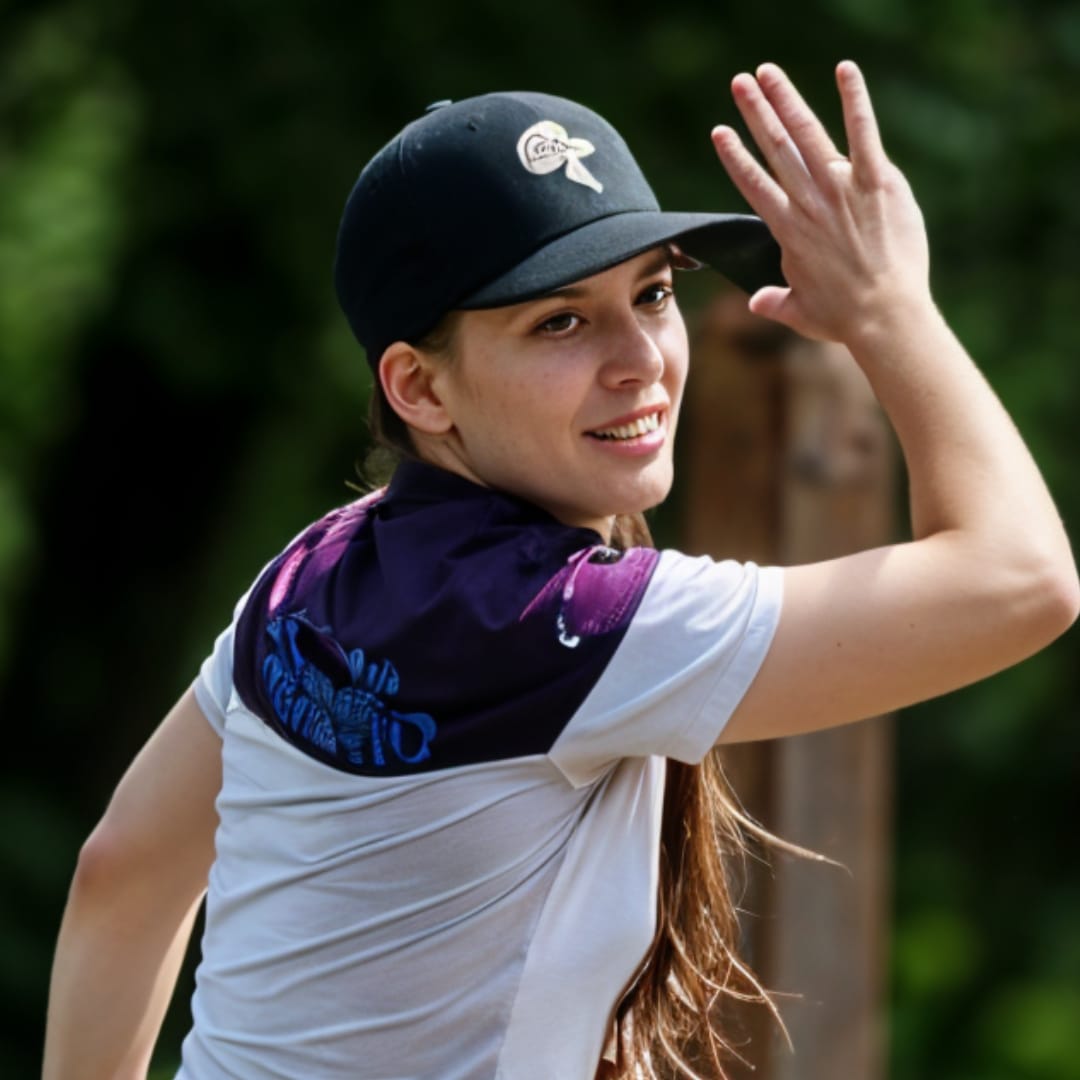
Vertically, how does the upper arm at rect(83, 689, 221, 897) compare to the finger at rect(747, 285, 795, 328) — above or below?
below

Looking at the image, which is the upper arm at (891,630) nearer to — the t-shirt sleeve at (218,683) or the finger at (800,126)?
the finger at (800,126)

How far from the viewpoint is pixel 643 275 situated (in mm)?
1978

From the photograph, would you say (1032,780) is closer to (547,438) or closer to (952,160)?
(952,160)

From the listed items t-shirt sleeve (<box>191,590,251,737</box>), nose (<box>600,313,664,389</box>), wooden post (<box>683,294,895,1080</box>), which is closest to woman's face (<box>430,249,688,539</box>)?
nose (<box>600,313,664,389</box>)

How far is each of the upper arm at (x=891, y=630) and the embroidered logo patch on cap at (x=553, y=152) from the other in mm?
460

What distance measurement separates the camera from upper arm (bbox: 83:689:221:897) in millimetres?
2293

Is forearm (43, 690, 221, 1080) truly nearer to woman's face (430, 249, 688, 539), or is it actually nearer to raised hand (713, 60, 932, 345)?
woman's face (430, 249, 688, 539)

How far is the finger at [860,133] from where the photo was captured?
185cm

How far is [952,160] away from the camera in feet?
21.3

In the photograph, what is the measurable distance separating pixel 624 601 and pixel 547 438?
0.74 feet

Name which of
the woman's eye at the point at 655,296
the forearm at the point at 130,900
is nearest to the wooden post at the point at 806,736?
the forearm at the point at 130,900

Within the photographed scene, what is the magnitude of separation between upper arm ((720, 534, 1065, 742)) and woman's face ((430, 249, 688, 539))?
0.24 m

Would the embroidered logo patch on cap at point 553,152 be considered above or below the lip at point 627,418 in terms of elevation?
above

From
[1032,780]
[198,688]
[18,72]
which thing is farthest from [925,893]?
[198,688]
